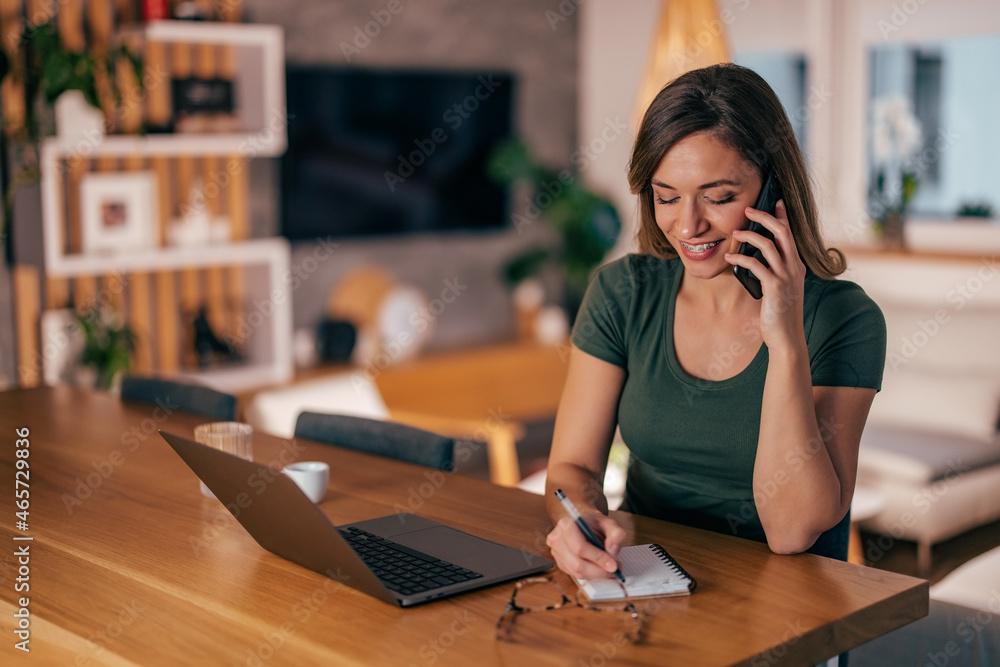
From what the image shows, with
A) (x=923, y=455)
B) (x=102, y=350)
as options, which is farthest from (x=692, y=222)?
(x=102, y=350)

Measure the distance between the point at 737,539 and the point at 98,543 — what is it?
2.90ft

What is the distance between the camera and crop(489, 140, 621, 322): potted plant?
5.73 metres

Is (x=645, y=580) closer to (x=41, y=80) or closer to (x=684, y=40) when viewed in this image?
(x=684, y=40)

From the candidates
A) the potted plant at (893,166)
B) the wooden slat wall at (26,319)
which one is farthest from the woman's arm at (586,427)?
the potted plant at (893,166)

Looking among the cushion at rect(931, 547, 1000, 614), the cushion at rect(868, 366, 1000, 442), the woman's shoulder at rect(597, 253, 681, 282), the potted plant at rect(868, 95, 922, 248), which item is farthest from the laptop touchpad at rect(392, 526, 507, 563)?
the potted plant at rect(868, 95, 922, 248)

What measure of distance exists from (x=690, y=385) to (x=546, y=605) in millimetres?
593

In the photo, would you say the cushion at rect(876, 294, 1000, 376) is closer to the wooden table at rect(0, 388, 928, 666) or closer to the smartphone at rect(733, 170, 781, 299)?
the smartphone at rect(733, 170, 781, 299)

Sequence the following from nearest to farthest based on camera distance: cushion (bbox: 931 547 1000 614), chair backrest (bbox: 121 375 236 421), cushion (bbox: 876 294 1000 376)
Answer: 1. chair backrest (bbox: 121 375 236 421)
2. cushion (bbox: 931 547 1000 614)
3. cushion (bbox: 876 294 1000 376)

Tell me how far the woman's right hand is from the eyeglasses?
0.02 metres

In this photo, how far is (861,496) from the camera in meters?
3.62

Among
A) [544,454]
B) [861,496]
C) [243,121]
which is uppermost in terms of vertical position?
[243,121]

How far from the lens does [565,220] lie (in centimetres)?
578

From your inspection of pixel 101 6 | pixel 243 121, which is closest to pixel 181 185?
pixel 243 121

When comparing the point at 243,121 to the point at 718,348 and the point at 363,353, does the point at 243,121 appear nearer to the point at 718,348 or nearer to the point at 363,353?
the point at 363,353
